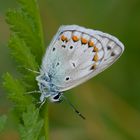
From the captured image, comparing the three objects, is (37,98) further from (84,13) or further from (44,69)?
(84,13)

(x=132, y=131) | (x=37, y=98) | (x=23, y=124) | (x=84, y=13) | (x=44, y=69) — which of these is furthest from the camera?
(x=84, y=13)

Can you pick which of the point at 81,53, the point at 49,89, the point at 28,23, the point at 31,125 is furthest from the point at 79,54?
the point at 31,125

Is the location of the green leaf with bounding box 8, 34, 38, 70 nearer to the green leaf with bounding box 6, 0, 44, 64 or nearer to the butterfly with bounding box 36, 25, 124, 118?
the green leaf with bounding box 6, 0, 44, 64

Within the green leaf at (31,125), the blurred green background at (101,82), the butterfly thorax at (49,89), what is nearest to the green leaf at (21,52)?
the green leaf at (31,125)

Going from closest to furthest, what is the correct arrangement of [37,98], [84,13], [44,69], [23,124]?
[23,124]
[37,98]
[44,69]
[84,13]

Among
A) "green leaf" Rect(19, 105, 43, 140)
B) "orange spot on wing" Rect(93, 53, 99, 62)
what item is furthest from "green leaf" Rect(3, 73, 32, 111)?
"orange spot on wing" Rect(93, 53, 99, 62)

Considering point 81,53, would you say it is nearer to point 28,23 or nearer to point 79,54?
point 79,54

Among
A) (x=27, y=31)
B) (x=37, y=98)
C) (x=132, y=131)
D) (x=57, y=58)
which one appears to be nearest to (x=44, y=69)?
(x=57, y=58)
